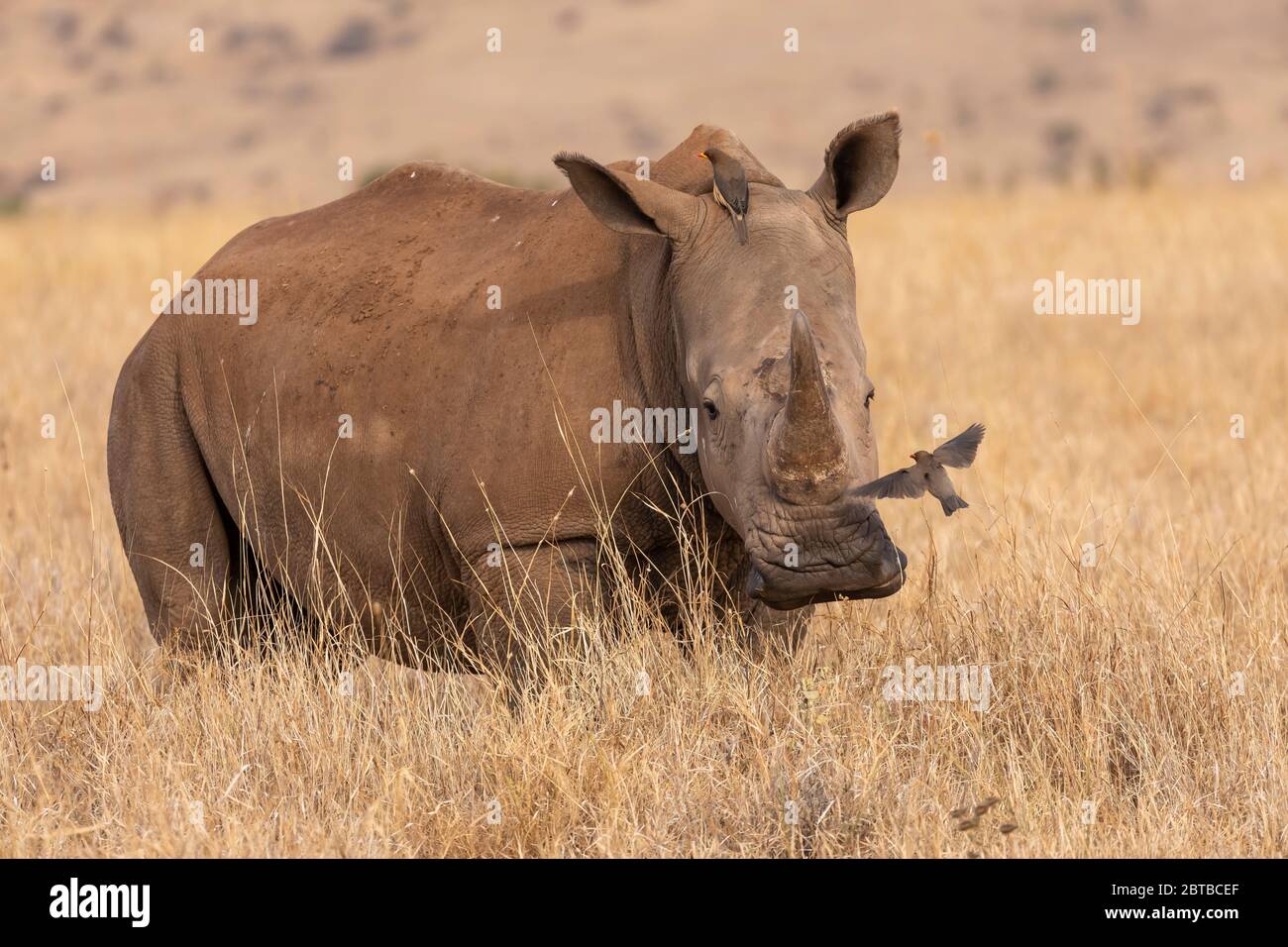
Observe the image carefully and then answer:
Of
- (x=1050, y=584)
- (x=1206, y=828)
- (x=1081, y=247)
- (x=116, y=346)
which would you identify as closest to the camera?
(x=1206, y=828)

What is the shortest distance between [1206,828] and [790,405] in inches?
62.2

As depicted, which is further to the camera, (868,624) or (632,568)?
(868,624)

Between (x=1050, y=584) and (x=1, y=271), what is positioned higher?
(x=1, y=271)

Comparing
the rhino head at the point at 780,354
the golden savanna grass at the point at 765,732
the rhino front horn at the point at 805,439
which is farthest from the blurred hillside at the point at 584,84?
the rhino front horn at the point at 805,439

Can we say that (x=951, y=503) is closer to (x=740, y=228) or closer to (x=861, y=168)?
(x=740, y=228)

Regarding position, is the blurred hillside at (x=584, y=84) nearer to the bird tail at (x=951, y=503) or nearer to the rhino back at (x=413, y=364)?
the rhino back at (x=413, y=364)

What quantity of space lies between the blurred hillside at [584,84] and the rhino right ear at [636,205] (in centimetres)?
3654

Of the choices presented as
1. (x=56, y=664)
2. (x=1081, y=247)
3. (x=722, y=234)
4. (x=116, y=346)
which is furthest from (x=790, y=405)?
(x=1081, y=247)

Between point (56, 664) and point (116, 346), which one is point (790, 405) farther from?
point (116, 346)

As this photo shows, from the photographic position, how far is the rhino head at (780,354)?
433 centimetres

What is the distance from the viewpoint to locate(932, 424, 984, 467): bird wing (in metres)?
4.48

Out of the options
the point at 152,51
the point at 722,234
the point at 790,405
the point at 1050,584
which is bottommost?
the point at 1050,584
